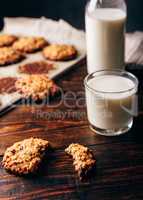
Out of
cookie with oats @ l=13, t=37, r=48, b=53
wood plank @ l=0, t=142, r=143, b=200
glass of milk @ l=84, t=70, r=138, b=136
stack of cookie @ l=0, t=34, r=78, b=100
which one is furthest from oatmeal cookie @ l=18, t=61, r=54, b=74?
wood plank @ l=0, t=142, r=143, b=200

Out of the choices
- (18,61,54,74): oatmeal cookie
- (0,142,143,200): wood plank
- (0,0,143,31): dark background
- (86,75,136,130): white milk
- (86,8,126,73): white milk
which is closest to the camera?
(0,142,143,200): wood plank

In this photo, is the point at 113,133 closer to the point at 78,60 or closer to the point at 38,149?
the point at 38,149

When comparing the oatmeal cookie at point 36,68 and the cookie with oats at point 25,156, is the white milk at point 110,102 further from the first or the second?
the oatmeal cookie at point 36,68

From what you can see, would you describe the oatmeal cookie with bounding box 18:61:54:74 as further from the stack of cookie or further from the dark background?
the dark background

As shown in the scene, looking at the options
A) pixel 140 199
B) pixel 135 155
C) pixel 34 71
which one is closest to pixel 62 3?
pixel 34 71

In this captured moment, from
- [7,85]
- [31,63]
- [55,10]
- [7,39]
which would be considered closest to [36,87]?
[7,85]

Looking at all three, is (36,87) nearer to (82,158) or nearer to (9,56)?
(9,56)
